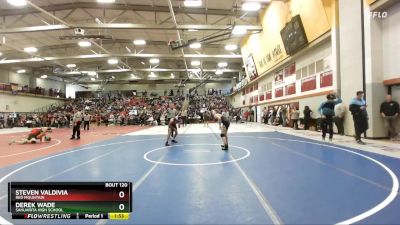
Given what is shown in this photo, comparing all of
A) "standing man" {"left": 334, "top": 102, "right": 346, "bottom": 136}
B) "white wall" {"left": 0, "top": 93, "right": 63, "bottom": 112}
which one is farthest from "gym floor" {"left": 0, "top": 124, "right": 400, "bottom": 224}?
"white wall" {"left": 0, "top": 93, "right": 63, "bottom": 112}

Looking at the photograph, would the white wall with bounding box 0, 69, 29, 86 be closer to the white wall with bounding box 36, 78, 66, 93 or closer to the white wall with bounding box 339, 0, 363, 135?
the white wall with bounding box 36, 78, 66, 93

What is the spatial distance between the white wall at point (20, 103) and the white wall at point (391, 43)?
39481mm

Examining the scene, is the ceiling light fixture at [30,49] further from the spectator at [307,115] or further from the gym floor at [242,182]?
the spectator at [307,115]

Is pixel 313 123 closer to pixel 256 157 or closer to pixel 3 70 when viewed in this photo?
pixel 256 157

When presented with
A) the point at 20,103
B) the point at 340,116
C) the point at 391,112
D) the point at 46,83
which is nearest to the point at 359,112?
the point at 391,112

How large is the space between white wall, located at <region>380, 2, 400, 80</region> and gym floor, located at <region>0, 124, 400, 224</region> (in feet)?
14.6

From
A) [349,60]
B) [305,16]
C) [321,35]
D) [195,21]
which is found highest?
[195,21]

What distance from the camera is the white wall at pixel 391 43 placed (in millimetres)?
10406

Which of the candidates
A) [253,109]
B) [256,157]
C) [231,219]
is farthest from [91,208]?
[253,109]

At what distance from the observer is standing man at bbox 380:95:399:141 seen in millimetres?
10336

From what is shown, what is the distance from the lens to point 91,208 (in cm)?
260

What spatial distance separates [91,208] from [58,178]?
3495mm
